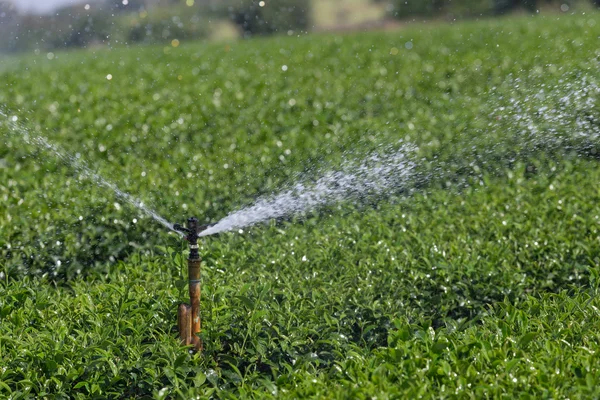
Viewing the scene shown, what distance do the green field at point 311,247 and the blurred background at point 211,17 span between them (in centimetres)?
1535

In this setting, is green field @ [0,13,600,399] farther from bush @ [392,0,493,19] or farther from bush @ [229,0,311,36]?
bush @ [229,0,311,36]

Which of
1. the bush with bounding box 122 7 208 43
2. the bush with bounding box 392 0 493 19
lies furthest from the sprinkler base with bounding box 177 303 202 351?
the bush with bounding box 122 7 208 43

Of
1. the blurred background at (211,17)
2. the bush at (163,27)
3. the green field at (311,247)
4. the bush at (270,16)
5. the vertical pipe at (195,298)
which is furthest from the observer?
the bush at (270,16)

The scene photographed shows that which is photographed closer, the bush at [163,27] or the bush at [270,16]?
the bush at [163,27]

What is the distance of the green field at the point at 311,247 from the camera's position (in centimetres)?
351

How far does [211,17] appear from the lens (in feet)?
93.6

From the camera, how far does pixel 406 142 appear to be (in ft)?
23.4

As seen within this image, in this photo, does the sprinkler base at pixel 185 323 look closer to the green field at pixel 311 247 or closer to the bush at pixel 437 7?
the green field at pixel 311 247

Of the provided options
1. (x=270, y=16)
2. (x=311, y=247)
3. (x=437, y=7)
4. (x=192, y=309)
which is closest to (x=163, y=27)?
(x=270, y=16)

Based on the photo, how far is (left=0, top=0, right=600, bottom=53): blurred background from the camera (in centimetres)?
2517

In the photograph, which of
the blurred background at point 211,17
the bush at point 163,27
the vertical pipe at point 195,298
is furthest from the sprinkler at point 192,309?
the bush at point 163,27

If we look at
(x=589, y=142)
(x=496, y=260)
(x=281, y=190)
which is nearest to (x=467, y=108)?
(x=589, y=142)

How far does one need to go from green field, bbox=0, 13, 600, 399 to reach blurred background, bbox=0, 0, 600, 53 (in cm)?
1535

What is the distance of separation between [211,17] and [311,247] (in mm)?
24715
